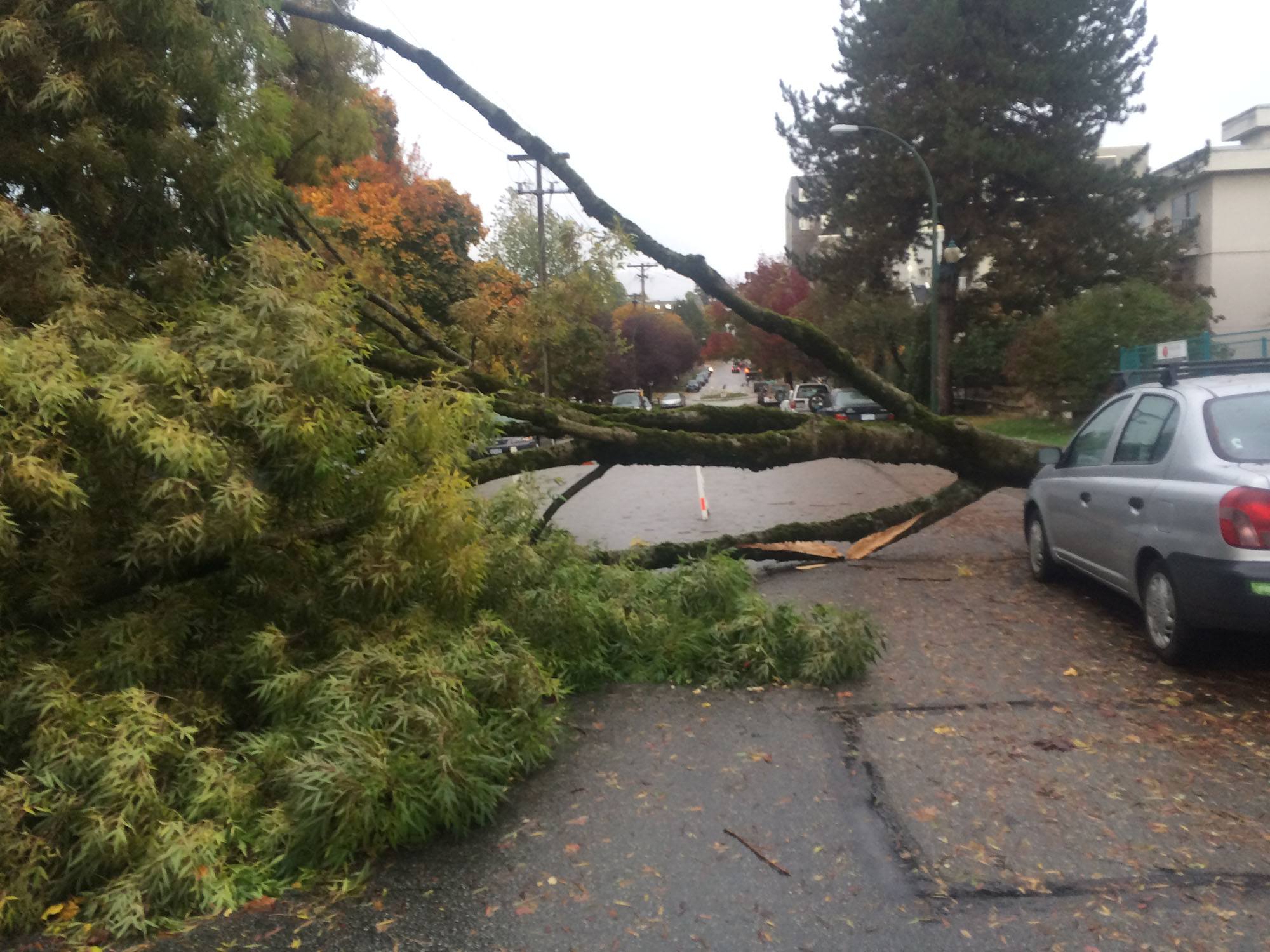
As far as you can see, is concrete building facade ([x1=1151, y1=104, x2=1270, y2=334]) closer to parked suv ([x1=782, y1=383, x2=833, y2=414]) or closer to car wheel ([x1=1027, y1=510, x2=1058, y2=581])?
parked suv ([x1=782, y1=383, x2=833, y2=414])

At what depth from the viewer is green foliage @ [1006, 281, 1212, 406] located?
84.8 ft

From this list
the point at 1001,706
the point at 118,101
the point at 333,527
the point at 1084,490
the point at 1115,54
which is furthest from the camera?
the point at 1115,54

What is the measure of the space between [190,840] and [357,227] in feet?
72.4

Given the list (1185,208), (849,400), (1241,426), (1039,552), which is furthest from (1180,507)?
(1185,208)

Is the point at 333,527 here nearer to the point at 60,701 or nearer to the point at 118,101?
the point at 60,701

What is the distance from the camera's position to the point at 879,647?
6.81 meters

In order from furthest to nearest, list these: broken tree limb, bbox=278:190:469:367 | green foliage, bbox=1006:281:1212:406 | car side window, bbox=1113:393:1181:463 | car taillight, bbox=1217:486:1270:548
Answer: green foliage, bbox=1006:281:1212:406 < broken tree limb, bbox=278:190:469:367 < car side window, bbox=1113:393:1181:463 < car taillight, bbox=1217:486:1270:548

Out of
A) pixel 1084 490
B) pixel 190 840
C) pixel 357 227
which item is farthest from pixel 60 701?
pixel 357 227

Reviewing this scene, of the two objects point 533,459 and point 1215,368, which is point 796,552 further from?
point 1215,368

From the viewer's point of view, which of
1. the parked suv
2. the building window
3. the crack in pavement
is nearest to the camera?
the crack in pavement

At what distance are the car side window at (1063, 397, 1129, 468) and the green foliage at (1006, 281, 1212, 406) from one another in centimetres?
1893

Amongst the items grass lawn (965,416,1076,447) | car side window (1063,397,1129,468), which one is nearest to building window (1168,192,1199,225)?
grass lawn (965,416,1076,447)

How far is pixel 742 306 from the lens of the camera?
10453mm

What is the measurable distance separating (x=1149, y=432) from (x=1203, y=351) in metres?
13.0
